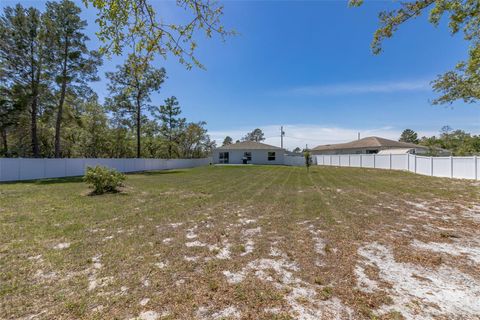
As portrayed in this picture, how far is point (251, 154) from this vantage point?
1375 inches

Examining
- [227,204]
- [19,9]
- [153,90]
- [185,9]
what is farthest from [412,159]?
[19,9]

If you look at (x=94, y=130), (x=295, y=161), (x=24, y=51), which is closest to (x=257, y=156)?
(x=295, y=161)

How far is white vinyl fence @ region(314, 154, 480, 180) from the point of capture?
39.0 ft

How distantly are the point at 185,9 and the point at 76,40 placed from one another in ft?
63.8

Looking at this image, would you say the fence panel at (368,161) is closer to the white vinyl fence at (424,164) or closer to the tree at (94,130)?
the white vinyl fence at (424,164)

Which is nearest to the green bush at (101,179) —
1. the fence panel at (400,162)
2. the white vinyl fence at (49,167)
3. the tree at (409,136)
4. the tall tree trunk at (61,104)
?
the white vinyl fence at (49,167)

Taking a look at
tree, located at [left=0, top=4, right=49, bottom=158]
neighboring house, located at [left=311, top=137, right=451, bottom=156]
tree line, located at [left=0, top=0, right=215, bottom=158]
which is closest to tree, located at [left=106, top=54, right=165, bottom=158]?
tree line, located at [left=0, top=0, right=215, bottom=158]

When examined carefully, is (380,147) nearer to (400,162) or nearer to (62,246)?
(400,162)

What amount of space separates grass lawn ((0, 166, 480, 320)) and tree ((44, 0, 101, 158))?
14.7m

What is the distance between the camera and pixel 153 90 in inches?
989

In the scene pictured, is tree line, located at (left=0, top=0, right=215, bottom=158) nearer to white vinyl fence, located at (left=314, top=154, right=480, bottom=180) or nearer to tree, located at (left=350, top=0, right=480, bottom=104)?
tree, located at (left=350, top=0, right=480, bottom=104)

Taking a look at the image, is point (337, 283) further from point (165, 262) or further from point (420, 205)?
point (420, 205)

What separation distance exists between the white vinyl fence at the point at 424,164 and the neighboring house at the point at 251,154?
10.3 metres

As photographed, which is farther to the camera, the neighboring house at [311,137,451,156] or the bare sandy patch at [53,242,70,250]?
the neighboring house at [311,137,451,156]
